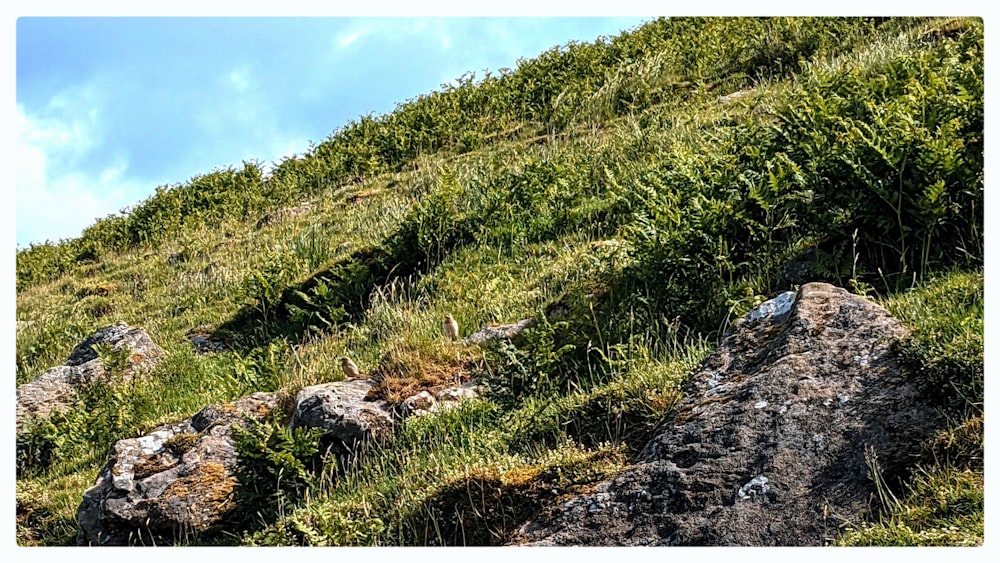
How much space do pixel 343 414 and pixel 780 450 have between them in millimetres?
4005

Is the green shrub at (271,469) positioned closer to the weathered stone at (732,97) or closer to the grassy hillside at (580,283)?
the grassy hillside at (580,283)

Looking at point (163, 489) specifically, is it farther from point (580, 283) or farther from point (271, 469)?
point (580, 283)

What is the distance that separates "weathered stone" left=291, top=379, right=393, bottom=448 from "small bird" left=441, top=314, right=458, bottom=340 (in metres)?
1.23

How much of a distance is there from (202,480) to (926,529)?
18.6ft

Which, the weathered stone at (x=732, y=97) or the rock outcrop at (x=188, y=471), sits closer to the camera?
the rock outcrop at (x=188, y=471)

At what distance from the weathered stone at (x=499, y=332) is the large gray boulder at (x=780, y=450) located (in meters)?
3.13

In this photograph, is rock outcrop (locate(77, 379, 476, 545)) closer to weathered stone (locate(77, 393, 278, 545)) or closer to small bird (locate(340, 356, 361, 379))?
weathered stone (locate(77, 393, 278, 545))

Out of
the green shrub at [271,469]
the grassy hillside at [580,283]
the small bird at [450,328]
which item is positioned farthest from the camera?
the small bird at [450,328]

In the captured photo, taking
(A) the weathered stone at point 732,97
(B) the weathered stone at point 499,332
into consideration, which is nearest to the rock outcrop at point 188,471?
(B) the weathered stone at point 499,332

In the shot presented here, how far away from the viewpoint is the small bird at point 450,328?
9.20 m

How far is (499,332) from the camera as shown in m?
8.94

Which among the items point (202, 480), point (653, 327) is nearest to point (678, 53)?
point (653, 327)

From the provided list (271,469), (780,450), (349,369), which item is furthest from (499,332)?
(780,450)

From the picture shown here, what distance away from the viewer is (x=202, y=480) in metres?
7.95
